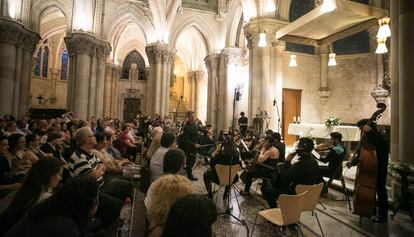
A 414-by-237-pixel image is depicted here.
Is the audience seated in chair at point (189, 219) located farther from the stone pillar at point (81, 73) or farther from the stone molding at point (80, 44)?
the stone molding at point (80, 44)

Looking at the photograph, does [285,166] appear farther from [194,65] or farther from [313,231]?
[194,65]

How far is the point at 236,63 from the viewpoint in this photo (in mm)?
16719

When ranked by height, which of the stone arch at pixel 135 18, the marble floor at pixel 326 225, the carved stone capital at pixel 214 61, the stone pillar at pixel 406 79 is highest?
the stone arch at pixel 135 18

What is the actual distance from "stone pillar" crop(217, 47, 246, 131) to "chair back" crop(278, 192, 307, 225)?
13.9m

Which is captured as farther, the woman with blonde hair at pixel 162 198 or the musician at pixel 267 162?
the musician at pixel 267 162

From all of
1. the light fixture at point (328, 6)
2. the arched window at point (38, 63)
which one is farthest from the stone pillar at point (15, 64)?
the light fixture at point (328, 6)

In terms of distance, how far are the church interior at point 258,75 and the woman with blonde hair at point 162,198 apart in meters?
0.10

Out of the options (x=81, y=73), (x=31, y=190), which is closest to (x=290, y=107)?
(x=81, y=73)

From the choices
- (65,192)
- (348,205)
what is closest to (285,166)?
(348,205)

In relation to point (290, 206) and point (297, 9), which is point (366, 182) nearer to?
point (290, 206)

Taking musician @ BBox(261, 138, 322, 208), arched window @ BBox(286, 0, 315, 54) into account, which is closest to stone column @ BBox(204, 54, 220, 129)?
arched window @ BBox(286, 0, 315, 54)

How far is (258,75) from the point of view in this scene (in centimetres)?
1053

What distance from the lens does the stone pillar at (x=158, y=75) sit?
16.5 m

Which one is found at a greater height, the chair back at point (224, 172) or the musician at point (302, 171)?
the musician at point (302, 171)
